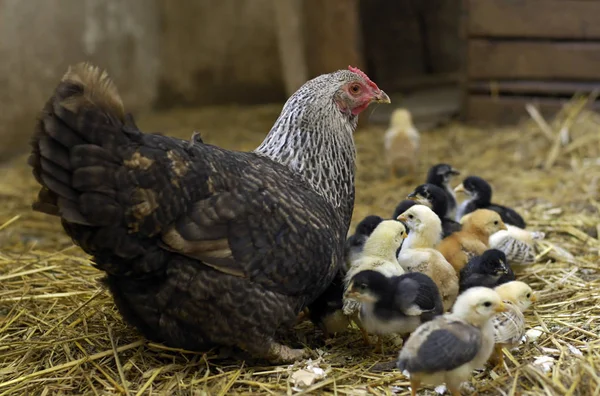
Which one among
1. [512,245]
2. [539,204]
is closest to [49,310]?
[512,245]

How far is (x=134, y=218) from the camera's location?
9.47ft

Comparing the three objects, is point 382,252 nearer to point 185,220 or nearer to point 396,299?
point 396,299

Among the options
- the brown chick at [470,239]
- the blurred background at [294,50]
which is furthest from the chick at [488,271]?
the blurred background at [294,50]

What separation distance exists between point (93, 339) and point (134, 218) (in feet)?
3.41

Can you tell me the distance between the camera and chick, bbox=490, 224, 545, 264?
4.15 meters

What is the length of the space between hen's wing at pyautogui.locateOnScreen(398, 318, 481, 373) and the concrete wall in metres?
5.50

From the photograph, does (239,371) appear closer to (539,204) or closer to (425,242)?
(425,242)

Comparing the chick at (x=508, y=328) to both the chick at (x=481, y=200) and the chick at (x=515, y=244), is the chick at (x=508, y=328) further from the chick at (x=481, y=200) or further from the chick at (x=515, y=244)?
the chick at (x=481, y=200)

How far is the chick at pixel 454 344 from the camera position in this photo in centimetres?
278

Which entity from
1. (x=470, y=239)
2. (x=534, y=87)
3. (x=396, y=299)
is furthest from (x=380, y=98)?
(x=534, y=87)

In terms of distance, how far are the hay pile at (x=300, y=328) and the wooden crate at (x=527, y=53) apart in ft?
3.64

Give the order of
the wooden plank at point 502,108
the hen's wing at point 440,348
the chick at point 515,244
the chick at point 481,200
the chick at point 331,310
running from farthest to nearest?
the wooden plank at point 502,108, the chick at point 481,200, the chick at point 515,244, the chick at point 331,310, the hen's wing at point 440,348

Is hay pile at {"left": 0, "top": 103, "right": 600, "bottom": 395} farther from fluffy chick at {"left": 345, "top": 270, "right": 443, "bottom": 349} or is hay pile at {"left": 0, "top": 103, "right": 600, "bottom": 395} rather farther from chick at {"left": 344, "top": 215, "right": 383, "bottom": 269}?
chick at {"left": 344, "top": 215, "right": 383, "bottom": 269}

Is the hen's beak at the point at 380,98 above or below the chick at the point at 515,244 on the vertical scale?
above
